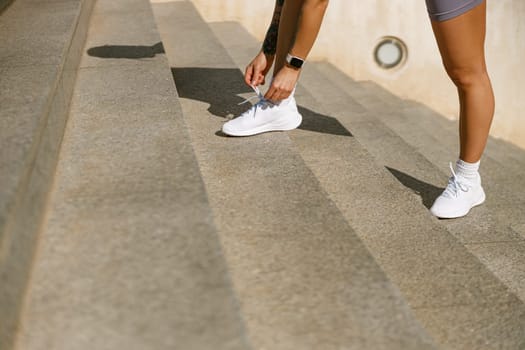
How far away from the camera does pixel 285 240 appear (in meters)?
2.00

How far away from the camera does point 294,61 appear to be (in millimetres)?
2805

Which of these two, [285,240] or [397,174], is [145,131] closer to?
[285,240]

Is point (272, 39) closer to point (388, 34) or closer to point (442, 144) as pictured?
point (442, 144)

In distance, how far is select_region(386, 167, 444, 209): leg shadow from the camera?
300 centimetres

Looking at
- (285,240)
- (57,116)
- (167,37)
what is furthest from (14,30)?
(285,240)

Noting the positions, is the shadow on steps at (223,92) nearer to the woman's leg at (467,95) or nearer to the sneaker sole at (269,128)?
the sneaker sole at (269,128)

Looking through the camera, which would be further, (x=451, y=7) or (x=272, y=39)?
(x=272, y=39)

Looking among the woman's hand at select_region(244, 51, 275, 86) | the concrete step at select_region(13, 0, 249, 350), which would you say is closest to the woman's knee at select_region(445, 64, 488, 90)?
the woman's hand at select_region(244, 51, 275, 86)

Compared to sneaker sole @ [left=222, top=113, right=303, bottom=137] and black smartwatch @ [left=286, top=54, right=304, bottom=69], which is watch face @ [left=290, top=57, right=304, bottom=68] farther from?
sneaker sole @ [left=222, top=113, right=303, bottom=137]

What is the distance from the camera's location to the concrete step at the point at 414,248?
2.00m

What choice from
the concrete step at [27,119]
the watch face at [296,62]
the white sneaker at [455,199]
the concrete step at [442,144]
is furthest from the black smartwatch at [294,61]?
the concrete step at [442,144]

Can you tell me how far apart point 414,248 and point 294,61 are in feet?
2.90

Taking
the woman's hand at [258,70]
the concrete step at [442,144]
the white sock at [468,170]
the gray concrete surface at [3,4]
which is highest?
the woman's hand at [258,70]

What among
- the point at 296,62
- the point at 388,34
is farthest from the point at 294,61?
the point at 388,34
